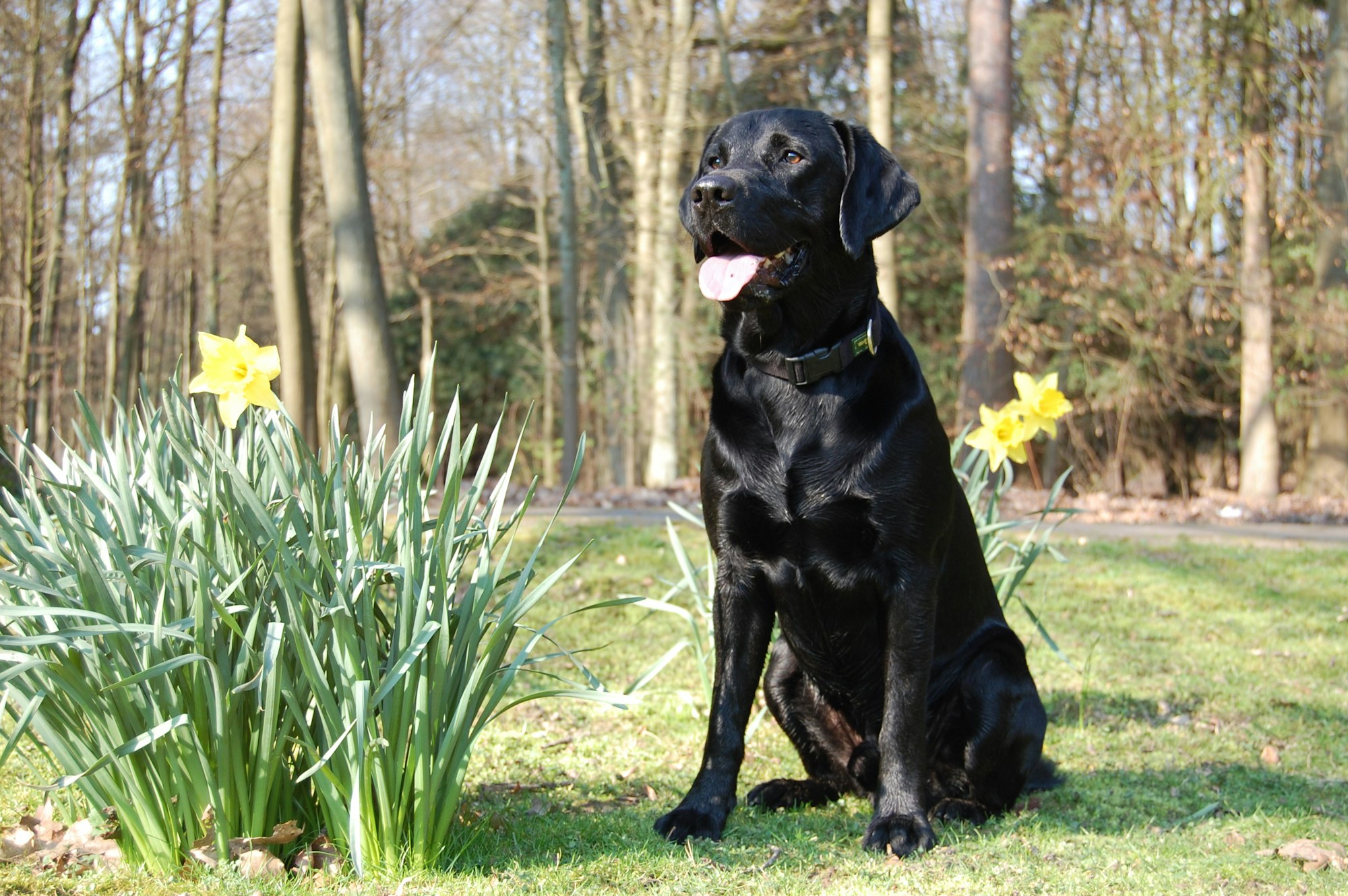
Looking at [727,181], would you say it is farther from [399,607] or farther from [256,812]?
[256,812]

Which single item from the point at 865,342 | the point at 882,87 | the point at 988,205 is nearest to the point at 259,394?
the point at 865,342

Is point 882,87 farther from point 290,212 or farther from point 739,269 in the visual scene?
point 739,269

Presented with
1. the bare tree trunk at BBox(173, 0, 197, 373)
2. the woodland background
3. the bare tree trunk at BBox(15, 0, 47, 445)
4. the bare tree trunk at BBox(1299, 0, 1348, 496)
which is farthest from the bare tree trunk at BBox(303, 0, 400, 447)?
the bare tree trunk at BBox(1299, 0, 1348, 496)

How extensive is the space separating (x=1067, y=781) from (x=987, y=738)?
0.67 meters

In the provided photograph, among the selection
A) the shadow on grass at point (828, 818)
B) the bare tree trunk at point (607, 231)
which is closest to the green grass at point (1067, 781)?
the shadow on grass at point (828, 818)

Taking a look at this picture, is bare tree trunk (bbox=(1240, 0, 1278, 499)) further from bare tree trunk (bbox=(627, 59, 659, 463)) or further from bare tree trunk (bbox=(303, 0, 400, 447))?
bare tree trunk (bbox=(303, 0, 400, 447))

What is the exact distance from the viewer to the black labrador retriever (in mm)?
2910

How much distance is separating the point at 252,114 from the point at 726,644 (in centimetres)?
1877

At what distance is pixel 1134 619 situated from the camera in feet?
21.2

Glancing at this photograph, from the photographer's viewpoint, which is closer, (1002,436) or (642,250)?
(1002,436)

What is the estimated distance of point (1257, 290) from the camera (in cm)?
1245

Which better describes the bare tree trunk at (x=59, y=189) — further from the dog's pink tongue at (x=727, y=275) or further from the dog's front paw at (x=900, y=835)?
the dog's front paw at (x=900, y=835)

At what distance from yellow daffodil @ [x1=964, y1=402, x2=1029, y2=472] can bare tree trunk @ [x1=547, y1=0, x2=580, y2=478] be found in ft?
29.3

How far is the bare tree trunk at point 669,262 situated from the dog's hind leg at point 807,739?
435 inches
